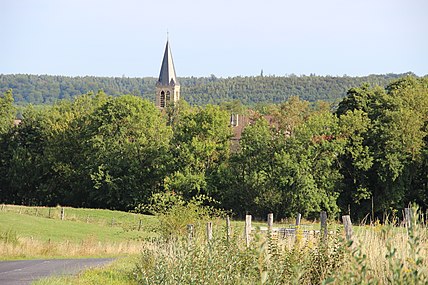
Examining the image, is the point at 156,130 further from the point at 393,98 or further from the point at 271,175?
the point at 393,98

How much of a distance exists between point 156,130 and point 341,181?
19267 mm

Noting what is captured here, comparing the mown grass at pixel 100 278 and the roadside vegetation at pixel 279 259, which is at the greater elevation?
the roadside vegetation at pixel 279 259

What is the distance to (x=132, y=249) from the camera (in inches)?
1270

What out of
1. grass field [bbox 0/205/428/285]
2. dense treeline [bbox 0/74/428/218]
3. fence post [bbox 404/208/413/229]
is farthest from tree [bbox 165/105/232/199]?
fence post [bbox 404/208/413/229]

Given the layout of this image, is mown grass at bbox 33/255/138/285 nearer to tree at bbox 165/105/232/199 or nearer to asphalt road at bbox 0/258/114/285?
asphalt road at bbox 0/258/114/285

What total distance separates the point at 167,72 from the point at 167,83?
2.13 m

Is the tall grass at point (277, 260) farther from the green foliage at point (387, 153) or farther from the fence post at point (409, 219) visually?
the green foliage at point (387, 153)

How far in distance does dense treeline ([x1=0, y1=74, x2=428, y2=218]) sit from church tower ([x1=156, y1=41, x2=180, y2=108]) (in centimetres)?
6077

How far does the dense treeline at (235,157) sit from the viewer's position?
2360 inches

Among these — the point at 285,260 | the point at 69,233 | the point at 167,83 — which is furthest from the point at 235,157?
the point at 167,83

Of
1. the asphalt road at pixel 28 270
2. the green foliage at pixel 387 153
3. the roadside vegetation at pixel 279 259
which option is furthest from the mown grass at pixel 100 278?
the green foliage at pixel 387 153

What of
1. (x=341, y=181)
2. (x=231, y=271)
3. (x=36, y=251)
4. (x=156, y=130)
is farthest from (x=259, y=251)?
(x=156, y=130)

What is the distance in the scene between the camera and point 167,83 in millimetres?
137375

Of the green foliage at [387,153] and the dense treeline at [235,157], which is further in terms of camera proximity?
the dense treeline at [235,157]
